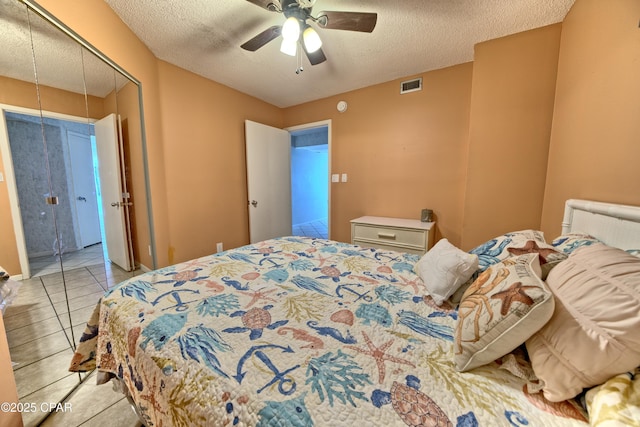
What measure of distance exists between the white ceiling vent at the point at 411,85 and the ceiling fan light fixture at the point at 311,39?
4.66 feet

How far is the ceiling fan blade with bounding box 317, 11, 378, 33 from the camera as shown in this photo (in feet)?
4.64

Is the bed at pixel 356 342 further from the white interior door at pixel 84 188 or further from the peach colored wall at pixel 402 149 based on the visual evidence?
the peach colored wall at pixel 402 149

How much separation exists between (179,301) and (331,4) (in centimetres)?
207

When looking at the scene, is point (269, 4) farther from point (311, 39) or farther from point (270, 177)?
point (270, 177)

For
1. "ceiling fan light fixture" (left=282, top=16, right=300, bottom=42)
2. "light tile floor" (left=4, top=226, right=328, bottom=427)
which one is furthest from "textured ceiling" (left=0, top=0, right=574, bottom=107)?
"light tile floor" (left=4, top=226, right=328, bottom=427)

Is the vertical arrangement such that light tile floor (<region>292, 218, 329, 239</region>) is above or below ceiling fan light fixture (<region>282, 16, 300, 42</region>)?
below

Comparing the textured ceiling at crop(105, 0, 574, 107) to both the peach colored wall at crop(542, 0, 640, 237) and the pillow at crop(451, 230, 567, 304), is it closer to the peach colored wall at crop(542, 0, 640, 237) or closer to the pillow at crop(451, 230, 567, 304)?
the peach colored wall at crop(542, 0, 640, 237)

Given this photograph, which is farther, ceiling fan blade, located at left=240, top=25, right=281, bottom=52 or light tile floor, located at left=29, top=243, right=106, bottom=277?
ceiling fan blade, located at left=240, top=25, right=281, bottom=52

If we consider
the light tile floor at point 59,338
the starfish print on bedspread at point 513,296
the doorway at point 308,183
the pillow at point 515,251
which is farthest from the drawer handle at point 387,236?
the doorway at point 308,183

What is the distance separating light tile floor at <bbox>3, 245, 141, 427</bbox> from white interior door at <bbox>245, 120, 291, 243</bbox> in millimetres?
1633

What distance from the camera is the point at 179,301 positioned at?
102 cm

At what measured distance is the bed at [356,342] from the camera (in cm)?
55

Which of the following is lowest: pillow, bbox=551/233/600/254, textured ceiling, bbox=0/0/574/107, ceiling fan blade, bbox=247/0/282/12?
pillow, bbox=551/233/600/254

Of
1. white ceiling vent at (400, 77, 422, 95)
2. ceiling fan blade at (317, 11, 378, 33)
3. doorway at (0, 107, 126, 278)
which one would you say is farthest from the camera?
white ceiling vent at (400, 77, 422, 95)
